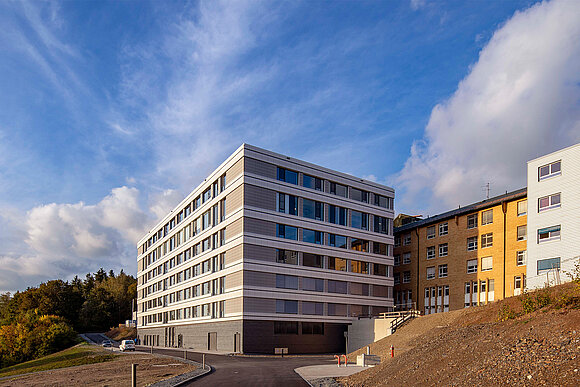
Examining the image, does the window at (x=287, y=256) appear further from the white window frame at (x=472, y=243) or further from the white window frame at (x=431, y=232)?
the white window frame at (x=472, y=243)

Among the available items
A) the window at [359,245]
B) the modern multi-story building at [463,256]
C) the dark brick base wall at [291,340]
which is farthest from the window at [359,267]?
the modern multi-story building at [463,256]

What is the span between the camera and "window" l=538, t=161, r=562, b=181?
4053cm

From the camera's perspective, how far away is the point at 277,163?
56094 millimetres

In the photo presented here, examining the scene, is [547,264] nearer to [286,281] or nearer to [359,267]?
[359,267]

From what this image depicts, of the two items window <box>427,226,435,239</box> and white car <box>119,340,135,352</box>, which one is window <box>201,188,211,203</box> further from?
window <box>427,226,435,239</box>

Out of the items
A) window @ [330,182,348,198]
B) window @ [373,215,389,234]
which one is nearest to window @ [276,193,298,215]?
window @ [330,182,348,198]

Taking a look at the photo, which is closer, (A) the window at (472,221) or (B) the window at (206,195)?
(A) the window at (472,221)

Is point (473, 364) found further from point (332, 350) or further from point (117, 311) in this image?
point (117, 311)

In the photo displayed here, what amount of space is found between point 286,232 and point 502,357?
41844mm

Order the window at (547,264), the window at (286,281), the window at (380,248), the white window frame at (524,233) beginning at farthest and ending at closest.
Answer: the window at (380,248) → the window at (286,281) → the white window frame at (524,233) → the window at (547,264)

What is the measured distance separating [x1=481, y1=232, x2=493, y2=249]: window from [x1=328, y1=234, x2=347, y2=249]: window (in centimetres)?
1723

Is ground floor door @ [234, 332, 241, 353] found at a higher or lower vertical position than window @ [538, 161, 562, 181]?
lower

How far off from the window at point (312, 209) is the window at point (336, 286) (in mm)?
8519

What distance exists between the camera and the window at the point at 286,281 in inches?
2147
